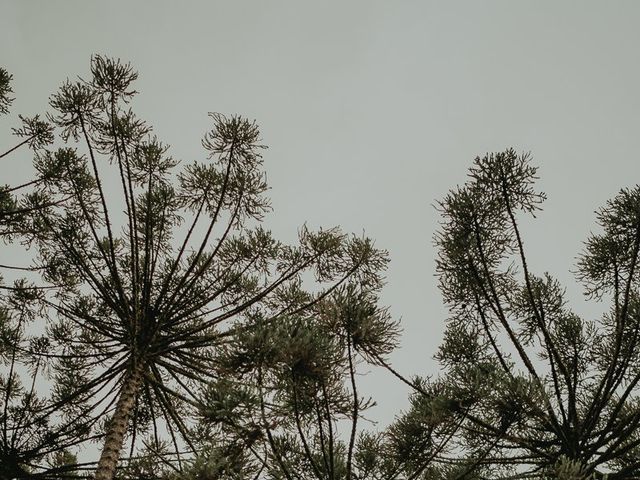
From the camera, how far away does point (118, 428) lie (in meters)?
5.36

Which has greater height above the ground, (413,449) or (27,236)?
(27,236)

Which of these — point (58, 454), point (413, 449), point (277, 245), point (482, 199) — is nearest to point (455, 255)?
point (482, 199)

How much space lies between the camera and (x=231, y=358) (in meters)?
4.44

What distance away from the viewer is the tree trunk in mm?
5043

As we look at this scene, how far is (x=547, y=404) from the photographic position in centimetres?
499

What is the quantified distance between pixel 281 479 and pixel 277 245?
3.96m

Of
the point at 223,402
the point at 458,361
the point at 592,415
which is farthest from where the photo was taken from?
the point at 458,361

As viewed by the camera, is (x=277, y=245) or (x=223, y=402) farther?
(x=277, y=245)

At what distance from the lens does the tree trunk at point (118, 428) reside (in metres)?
5.04

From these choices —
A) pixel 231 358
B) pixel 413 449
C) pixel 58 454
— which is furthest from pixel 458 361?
pixel 58 454

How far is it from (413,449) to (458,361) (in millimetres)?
1855

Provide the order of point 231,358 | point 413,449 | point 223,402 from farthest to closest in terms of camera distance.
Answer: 1. point 413,449
2. point 231,358
3. point 223,402

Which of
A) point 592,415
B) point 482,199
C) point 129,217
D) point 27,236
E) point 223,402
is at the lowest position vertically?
point 592,415

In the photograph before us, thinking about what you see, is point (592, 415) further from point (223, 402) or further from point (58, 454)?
point (58, 454)
